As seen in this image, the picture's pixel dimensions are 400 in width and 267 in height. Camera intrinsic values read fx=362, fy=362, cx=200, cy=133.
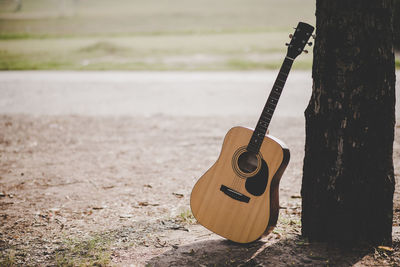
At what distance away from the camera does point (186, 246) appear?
3023 mm

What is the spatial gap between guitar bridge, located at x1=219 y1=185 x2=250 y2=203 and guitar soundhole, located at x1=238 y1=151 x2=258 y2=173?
19 cm

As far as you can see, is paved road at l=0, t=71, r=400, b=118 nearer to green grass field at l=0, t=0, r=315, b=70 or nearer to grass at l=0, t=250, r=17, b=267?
green grass field at l=0, t=0, r=315, b=70

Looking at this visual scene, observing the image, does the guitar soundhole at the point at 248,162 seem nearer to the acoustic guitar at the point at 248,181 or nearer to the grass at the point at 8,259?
the acoustic guitar at the point at 248,181

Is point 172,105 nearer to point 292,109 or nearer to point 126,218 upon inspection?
point 292,109

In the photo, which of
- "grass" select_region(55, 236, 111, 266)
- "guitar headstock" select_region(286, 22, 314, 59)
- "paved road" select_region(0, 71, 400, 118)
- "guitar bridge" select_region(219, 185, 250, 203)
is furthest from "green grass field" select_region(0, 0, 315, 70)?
"grass" select_region(55, 236, 111, 266)

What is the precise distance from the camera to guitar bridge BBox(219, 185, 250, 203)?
2845 millimetres

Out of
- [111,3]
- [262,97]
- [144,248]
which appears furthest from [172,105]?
[111,3]

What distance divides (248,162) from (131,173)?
2.31 metres

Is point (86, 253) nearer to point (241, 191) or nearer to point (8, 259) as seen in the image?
point (8, 259)

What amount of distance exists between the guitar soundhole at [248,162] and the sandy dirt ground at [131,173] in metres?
0.63

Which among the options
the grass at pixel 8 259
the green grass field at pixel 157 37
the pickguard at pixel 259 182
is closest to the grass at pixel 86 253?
the grass at pixel 8 259

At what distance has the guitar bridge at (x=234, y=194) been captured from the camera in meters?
2.85

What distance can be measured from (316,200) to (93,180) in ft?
9.50

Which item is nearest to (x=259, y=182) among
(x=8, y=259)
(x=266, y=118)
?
(x=266, y=118)
